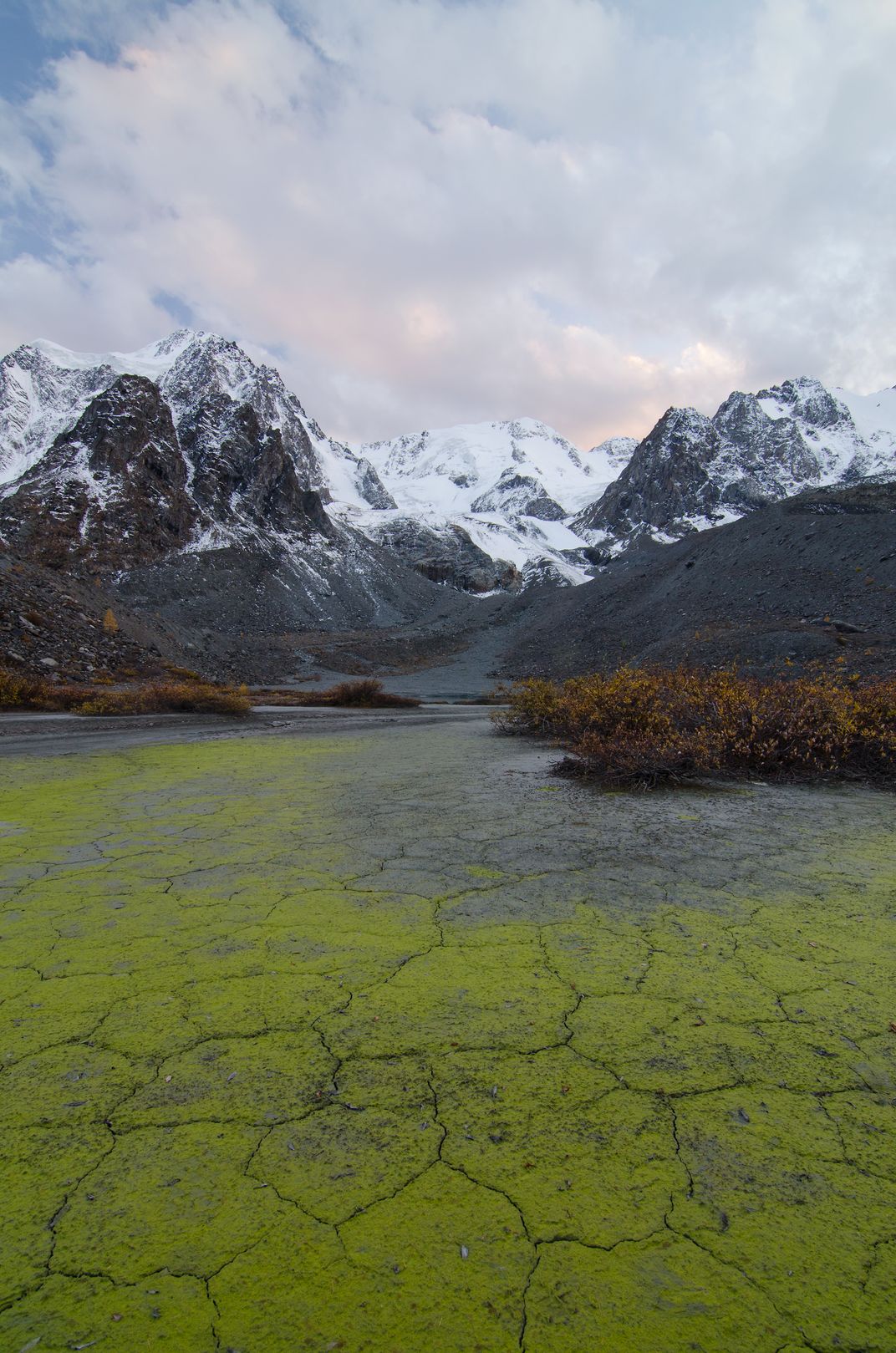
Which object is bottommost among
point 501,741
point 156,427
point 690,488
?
point 501,741

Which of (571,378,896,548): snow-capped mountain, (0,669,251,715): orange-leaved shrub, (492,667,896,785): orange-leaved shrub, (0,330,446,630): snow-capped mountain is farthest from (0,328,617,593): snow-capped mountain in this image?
(492,667,896,785): orange-leaved shrub

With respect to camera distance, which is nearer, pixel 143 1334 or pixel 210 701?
pixel 143 1334

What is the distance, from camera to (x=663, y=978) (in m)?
2.25

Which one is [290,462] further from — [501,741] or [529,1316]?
[529,1316]

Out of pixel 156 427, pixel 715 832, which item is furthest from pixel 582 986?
pixel 156 427

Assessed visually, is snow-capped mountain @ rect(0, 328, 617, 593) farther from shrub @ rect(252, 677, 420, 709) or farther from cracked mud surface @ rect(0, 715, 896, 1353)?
cracked mud surface @ rect(0, 715, 896, 1353)

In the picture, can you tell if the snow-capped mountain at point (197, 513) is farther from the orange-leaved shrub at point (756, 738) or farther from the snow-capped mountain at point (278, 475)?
the orange-leaved shrub at point (756, 738)

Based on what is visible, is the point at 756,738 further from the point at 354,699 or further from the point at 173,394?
the point at 173,394

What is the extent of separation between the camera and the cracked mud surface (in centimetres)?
112

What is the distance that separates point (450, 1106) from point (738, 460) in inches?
5775

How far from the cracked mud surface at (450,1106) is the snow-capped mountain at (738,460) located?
114325 mm

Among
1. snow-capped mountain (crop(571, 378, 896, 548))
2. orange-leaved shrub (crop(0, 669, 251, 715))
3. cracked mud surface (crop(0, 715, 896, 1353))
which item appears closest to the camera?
cracked mud surface (crop(0, 715, 896, 1353))

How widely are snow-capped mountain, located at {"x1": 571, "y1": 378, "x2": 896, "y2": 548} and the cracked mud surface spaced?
375 ft

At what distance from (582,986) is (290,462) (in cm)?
8322
